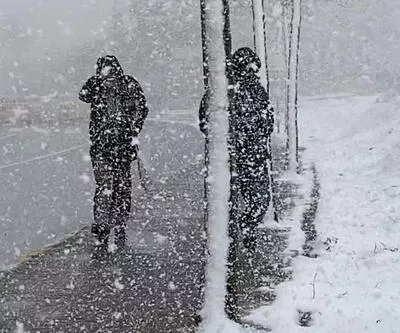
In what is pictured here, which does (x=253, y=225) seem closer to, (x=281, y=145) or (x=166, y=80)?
(x=281, y=145)

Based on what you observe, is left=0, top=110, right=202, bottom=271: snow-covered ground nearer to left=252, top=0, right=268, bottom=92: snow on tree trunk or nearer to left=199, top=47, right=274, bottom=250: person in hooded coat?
left=199, top=47, right=274, bottom=250: person in hooded coat

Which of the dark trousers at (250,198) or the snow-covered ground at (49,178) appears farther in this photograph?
the snow-covered ground at (49,178)

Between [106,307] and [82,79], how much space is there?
185ft

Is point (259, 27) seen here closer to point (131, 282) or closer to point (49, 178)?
point (49, 178)

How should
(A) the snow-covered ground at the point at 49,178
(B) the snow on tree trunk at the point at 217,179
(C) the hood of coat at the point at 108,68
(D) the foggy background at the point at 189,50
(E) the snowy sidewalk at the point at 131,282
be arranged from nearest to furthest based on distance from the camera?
1. (B) the snow on tree trunk at the point at 217,179
2. (E) the snowy sidewalk at the point at 131,282
3. (C) the hood of coat at the point at 108,68
4. (A) the snow-covered ground at the point at 49,178
5. (D) the foggy background at the point at 189,50

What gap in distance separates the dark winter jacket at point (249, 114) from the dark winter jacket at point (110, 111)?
1.17 m

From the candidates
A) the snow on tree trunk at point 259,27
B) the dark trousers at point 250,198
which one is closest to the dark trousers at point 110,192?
the dark trousers at point 250,198

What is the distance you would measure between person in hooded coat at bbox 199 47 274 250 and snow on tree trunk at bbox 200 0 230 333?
1936 mm

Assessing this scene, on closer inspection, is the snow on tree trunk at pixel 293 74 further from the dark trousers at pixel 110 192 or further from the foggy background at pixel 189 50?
the foggy background at pixel 189 50

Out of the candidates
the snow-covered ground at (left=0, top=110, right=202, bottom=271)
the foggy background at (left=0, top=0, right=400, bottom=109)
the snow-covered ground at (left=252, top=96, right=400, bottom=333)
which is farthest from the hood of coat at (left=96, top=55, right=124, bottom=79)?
the foggy background at (left=0, top=0, right=400, bottom=109)

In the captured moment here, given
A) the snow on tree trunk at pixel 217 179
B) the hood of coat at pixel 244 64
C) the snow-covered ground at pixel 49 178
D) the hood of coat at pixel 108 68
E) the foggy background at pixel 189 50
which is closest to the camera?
the snow on tree trunk at pixel 217 179

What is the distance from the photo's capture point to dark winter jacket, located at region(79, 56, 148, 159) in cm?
717

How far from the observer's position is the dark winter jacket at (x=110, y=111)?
282 inches

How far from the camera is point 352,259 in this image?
6.47m
